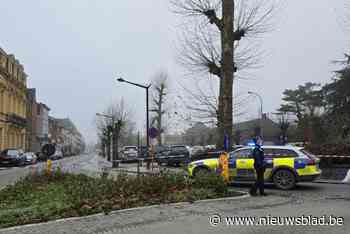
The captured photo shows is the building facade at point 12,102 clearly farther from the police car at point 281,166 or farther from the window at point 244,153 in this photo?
the police car at point 281,166

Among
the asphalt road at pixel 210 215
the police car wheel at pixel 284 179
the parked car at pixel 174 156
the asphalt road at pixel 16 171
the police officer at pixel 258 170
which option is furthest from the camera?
the parked car at pixel 174 156

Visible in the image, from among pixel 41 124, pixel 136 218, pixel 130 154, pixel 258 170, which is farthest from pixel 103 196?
pixel 41 124

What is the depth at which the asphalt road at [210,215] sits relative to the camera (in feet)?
26.9

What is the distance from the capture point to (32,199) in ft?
42.2

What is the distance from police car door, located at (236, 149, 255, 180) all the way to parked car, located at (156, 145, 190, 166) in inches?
682

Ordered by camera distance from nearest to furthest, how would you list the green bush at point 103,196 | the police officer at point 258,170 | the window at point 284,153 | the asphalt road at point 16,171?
the green bush at point 103,196
the police officer at point 258,170
the window at point 284,153
the asphalt road at point 16,171

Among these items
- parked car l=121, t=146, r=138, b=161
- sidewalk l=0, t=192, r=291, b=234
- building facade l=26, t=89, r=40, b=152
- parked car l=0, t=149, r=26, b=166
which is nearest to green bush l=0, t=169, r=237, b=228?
sidewalk l=0, t=192, r=291, b=234

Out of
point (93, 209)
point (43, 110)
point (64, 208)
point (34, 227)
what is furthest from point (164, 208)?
point (43, 110)

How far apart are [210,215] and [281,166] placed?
6.88m

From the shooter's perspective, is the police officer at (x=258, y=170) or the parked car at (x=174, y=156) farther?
the parked car at (x=174, y=156)

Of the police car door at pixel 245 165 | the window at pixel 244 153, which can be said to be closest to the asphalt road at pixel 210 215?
the police car door at pixel 245 165

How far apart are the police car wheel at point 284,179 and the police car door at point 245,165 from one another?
0.93 m

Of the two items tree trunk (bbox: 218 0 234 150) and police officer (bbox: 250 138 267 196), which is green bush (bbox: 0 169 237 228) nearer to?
police officer (bbox: 250 138 267 196)

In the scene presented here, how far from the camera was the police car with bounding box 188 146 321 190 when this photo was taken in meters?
15.5
